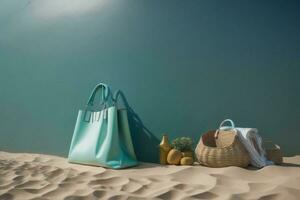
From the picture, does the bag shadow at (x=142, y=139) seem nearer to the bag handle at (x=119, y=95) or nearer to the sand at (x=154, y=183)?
the bag handle at (x=119, y=95)

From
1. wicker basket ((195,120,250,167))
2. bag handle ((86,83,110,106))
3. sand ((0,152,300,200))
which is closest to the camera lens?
sand ((0,152,300,200))

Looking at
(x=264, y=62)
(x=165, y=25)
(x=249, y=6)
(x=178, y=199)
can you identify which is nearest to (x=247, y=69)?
(x=264, y=62)

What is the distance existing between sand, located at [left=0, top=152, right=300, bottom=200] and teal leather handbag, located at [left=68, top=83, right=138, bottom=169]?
0.47ft

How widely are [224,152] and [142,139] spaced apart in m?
0.70

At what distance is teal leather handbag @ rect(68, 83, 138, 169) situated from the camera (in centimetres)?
210

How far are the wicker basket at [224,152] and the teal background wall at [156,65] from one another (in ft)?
0.68

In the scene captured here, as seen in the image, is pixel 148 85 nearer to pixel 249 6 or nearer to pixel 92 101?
pixel 92 101

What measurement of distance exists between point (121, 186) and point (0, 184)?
619 mm

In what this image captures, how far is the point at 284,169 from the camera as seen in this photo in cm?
164

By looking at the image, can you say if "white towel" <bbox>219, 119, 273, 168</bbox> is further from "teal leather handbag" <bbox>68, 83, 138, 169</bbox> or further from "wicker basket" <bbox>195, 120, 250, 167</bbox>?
"teal leather handbag" <bbox>68, 83, 138, 169</bbox>

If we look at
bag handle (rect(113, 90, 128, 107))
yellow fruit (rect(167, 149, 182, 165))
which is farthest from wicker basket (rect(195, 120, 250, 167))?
bag handle (rect(113, 90, 128, 107))

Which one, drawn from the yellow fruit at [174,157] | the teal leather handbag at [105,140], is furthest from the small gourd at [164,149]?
the teal leather handbag at [105,140]

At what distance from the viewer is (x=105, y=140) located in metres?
2.14

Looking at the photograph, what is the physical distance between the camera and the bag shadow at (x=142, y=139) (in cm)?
226
